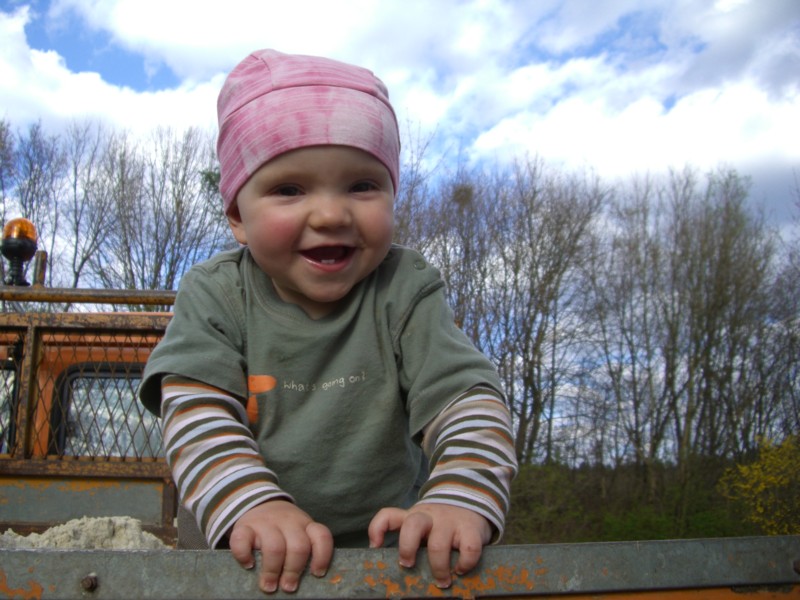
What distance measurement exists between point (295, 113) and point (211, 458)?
0.66 metres

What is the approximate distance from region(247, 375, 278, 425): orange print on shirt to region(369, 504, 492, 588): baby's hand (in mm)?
448

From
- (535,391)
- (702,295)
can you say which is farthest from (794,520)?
(702,295)

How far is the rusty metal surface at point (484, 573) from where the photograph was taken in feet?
2.94

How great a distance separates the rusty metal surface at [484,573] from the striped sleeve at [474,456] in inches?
8.8

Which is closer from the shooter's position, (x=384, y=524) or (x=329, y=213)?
(x=384, y=524)

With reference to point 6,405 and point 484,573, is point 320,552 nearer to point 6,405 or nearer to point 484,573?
point 484,573

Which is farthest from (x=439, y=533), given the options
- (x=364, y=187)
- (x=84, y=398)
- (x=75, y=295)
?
(x=84, y=398)

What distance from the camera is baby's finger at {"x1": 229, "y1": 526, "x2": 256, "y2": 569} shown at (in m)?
0.97

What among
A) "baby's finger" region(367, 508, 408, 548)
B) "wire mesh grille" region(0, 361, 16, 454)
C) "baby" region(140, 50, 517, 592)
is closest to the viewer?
"baby's finger" region(367, 508, 408, 548)

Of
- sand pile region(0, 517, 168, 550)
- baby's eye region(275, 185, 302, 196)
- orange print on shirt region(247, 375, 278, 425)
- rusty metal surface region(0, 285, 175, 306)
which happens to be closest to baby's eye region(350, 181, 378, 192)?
baby's eye region(275, 185, 302, 196)

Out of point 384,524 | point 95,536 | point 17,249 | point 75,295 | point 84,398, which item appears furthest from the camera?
point 17,249

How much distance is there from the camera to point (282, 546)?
3.29 feet

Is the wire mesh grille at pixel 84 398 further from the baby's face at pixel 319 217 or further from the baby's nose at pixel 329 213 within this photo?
the baby's nose at pixel 329 213

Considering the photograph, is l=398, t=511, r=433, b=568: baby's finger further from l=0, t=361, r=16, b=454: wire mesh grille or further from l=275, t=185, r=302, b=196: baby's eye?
l=0, t=361, r=16, b=454: wire mesh grille
